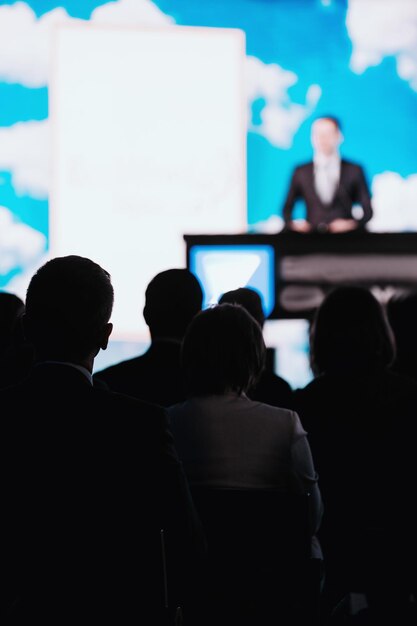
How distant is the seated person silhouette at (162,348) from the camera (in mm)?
2361

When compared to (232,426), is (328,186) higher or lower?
higher

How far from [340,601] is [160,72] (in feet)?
17.7

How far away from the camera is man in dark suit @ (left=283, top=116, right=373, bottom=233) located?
615 centimetres

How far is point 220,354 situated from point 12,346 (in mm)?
678

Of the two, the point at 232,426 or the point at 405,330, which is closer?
the point at 232,426

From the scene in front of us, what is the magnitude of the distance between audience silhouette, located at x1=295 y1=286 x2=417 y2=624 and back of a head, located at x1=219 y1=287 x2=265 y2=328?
1.55 feet

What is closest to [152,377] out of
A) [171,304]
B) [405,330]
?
[171,304]

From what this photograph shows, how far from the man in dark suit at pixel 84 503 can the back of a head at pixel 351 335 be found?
97 cm

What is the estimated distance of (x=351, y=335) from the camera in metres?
2.32

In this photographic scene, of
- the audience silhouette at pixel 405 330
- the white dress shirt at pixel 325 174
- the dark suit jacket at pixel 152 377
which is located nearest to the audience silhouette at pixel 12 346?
the dark suit jacket at pixel 152 377

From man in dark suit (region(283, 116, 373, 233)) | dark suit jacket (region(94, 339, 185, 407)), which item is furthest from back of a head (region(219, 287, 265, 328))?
man in dark suit (region(283, 116, 373, 233))

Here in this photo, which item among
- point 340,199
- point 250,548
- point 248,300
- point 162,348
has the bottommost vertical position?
point 250,548

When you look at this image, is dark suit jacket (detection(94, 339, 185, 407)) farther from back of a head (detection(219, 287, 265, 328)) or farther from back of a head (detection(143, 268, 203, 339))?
back of a head (detection(219, 287, 265, 328))

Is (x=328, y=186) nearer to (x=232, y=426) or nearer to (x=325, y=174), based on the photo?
(x=325, y=174)
